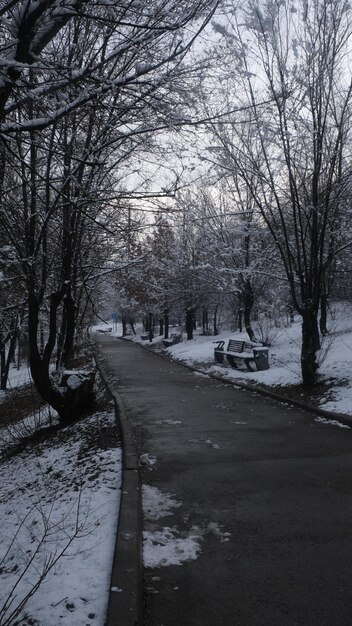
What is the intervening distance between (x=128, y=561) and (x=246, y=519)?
135 cm

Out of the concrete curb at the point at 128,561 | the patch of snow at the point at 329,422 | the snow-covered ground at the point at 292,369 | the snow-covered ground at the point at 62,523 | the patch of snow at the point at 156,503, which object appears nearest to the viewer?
the concrete curb at the point at 128,561

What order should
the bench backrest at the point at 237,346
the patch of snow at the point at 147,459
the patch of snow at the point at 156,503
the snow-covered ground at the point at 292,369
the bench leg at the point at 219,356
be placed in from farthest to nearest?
the bench leg at the point at 219,356
the bench backrest at the point at 237,346
the snow-covered ground at the point at 292,369
the patch of snow at the point at 147,459
the patch of snow at the point at 156,503

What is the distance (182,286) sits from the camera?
30562mm

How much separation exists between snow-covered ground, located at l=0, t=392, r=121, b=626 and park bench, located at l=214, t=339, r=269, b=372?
22.1 ft

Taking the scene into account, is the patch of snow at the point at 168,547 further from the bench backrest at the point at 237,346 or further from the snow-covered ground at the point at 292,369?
the bench backrest at the point at 237,346

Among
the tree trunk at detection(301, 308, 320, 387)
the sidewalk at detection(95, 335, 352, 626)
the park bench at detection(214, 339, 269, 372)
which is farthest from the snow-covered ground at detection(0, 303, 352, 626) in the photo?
the park bench at detection(214, 339, 269, 372)

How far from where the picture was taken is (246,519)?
14.1ft

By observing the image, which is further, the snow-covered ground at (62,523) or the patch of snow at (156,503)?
the patch of snow at (156,503)

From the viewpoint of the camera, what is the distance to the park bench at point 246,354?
48.0 ft

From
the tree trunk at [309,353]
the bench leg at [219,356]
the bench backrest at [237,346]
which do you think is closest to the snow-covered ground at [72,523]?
the tree trunk at [309,353]

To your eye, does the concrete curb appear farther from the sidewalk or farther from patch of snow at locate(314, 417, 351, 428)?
patch of snow at locate(314, 417, 351, 428)

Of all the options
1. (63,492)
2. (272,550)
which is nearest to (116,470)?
(63,492)

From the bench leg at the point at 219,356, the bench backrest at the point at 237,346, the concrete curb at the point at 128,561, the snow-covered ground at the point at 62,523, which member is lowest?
the snow-covered ground at the point at 62,523

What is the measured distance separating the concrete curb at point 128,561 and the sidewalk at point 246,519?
0.02 metres
